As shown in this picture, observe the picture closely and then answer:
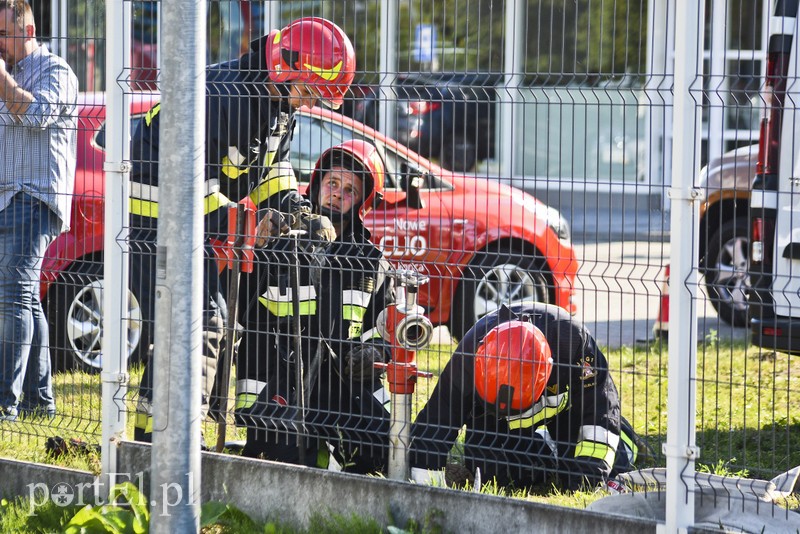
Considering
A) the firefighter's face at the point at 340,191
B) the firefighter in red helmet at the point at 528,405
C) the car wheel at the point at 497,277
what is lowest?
the firefighter in red helmet at the point at 528,405

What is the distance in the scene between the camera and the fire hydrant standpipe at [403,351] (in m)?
4.34

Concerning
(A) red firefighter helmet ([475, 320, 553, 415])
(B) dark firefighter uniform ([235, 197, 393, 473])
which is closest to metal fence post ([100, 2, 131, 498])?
(B) dark firefighter uniform ([235, 197, 393, 473])

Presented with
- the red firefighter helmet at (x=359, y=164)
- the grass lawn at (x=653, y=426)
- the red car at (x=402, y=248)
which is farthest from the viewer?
the red firefighter helmet at (x=359, y=164)

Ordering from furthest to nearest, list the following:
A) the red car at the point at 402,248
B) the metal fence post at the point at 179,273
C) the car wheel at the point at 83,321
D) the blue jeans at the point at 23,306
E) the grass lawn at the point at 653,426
→ 1. the blue jeans at the point at 23,306
2. the car wheel at the point at 83,321
3. the red car at the point at 402,248
4. the grass lawn at the point at 653,426
5. the metal fence post at the point at 179,273

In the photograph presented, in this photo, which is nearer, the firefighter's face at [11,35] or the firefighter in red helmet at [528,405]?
the firefighter in red helmet at [528,405]

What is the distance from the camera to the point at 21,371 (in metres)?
5.42

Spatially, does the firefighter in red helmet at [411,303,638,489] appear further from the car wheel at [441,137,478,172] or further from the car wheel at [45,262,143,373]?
the car wheel at [45,262,143,373]

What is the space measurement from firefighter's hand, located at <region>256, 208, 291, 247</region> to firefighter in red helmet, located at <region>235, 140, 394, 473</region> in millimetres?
44

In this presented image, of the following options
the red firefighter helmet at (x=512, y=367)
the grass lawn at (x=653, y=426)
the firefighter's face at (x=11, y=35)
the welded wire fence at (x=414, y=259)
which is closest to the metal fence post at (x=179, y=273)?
the welded wire fence at (x=414, y=259)

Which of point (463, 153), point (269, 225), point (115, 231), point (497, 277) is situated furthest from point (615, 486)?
point (115, 231)

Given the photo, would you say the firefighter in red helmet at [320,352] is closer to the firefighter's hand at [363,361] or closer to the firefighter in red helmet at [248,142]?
the firefighter's hand at [363,361]

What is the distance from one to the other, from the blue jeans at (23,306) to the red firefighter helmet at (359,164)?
1.35 m

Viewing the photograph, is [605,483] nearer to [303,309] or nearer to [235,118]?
[303,309]

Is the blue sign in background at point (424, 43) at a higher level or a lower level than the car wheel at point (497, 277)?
higher
